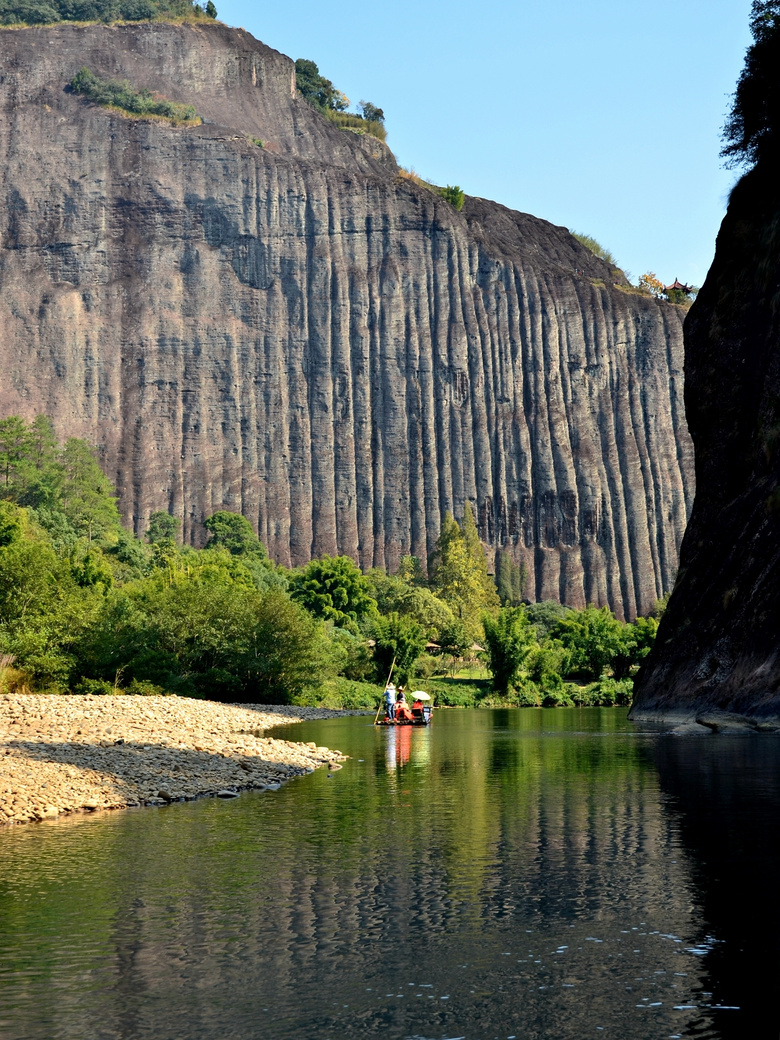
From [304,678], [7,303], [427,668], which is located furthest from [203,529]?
[304,678]

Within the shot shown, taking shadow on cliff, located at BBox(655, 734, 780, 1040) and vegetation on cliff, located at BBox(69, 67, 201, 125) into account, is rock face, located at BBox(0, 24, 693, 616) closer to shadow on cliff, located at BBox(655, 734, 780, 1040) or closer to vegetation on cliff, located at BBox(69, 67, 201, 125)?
vegetation on cliff, located at BBox(69, 67, 201, 125)

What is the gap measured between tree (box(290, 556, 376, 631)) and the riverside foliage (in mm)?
114

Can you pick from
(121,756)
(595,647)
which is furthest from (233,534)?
(121,756)

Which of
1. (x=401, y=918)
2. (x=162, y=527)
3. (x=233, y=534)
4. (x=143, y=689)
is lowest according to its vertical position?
(x=401, y=918)

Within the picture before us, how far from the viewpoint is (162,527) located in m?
89.8

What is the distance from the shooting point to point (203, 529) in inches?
3701

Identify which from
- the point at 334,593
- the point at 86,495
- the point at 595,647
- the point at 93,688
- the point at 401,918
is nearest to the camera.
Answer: the point at 401,918

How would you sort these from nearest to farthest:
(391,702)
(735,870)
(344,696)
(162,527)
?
1. (735,870)
2. (391,702)
3. (344,696)
4. (162,527)

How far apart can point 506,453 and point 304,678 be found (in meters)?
56.5

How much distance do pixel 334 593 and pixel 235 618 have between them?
99.6ft

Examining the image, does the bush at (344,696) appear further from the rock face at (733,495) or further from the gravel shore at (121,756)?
the rock face at (733,495)

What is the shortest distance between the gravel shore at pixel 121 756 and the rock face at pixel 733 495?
10.7m

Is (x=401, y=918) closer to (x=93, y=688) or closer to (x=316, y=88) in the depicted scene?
(x=93, y=688)

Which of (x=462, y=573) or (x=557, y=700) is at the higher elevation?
(x=462, y=573)
